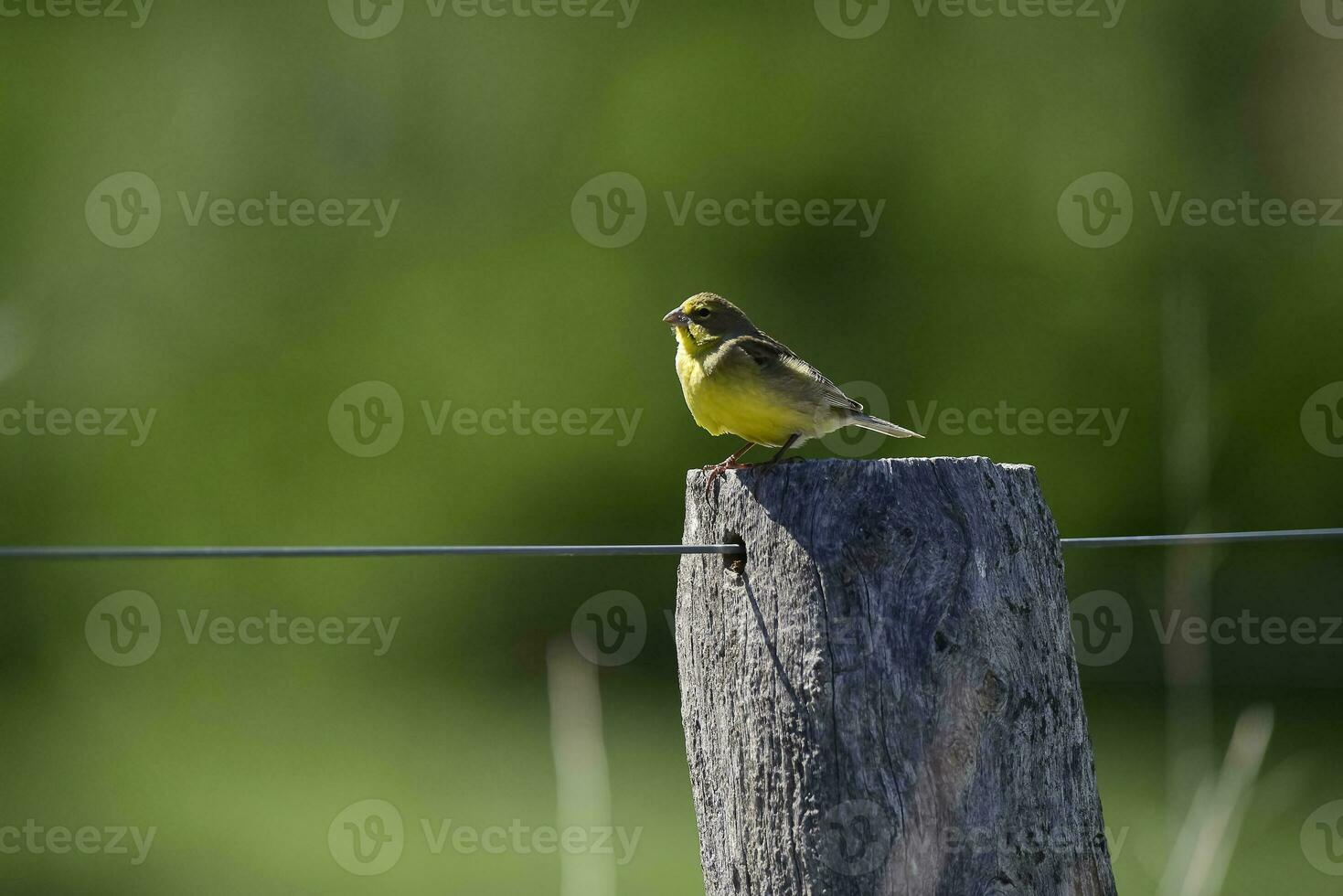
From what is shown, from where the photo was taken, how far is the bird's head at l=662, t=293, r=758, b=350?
3.19m

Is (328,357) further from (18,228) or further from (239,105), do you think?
(18,228)

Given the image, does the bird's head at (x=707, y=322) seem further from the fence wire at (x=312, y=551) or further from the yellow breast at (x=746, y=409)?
the fence wire at (x=312, y=551)

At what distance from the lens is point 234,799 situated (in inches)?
302

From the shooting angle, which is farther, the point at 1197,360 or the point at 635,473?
the point at 635,473

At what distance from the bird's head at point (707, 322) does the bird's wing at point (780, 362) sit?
0.13 metres

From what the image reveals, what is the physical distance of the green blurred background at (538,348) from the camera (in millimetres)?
7293

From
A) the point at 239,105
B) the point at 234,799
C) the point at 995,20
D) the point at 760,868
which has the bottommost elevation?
the point at 760,868

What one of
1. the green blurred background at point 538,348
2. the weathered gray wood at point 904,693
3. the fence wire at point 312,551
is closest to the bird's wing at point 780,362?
the fence wire at point 312,551

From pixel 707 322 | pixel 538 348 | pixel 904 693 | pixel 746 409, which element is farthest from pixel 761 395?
pixel 538 348

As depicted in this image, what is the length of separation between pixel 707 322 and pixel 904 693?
56.8 inches

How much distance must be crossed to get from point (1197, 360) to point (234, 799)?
5.33m

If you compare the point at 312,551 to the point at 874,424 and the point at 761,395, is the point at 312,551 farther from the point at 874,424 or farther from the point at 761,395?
the point at 874,424

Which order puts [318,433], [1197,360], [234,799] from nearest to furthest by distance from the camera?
[1197,360], [234,799], [318,433]

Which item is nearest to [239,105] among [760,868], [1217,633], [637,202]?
[637,202]
